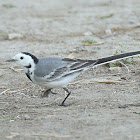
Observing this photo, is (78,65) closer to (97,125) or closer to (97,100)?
(97,100)

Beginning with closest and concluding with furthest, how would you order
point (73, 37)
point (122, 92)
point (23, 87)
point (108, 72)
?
1. point (122, 92)
2. point (23, 87)
3. point (108, 72)
4. point (73, 37)

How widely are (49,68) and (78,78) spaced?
5.24ft

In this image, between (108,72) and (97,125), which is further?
(108,72)

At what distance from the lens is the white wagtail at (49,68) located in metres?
6.78

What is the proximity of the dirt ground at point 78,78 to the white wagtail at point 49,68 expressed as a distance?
39 cm

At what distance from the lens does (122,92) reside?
7.40 meters

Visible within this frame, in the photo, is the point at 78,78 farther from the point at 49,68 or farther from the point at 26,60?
the point at 26,60

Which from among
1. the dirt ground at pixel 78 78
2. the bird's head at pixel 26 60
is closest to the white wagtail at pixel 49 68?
the bird's head at pixel 26 60

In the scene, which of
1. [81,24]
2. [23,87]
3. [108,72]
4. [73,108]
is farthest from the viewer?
[81,24]

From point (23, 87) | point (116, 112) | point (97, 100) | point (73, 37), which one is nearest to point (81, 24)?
point (73, 37)

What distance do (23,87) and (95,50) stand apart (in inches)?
106

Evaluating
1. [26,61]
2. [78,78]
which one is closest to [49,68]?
[26,61]

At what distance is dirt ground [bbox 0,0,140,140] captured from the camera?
18.7ft

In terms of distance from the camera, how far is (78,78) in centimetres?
841
